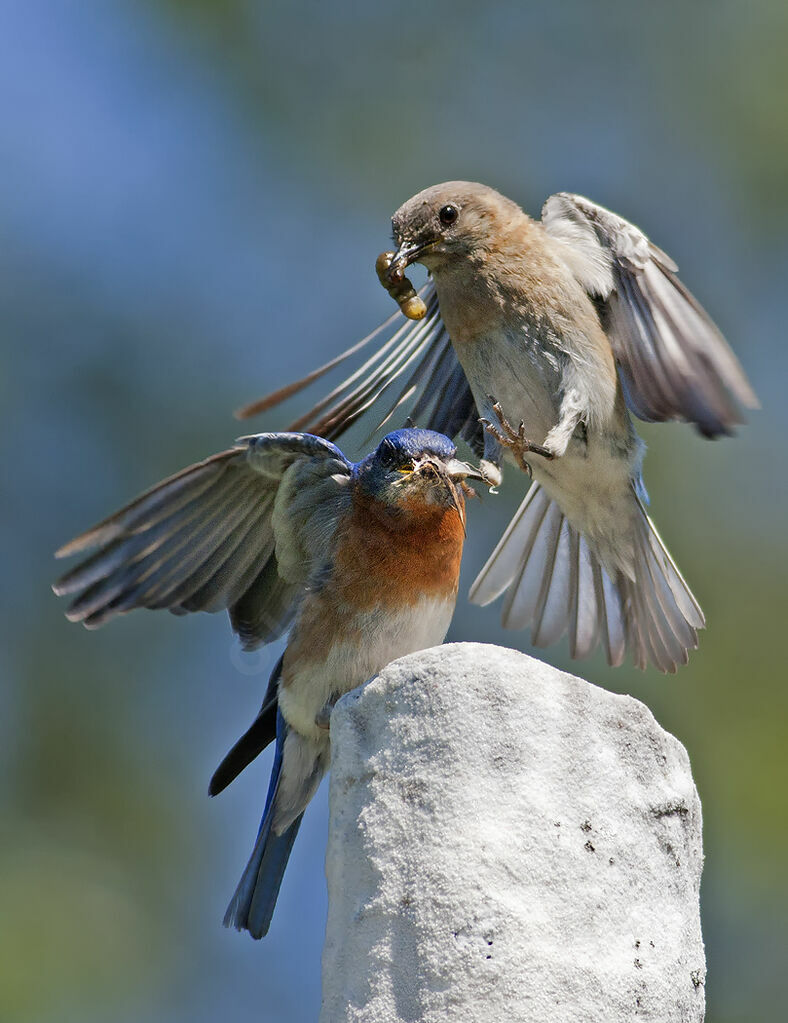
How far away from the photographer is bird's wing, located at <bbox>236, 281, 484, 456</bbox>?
670cm

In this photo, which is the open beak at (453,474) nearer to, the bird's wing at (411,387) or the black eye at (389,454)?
the black eye at (389,454)

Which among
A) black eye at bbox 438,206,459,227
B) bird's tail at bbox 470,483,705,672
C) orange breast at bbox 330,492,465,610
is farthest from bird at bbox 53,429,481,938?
bird's tail at bbox 470,483,705,672

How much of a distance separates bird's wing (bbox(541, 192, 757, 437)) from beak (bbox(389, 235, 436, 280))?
645 mm

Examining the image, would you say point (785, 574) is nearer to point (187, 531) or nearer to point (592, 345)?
point (592, 345)

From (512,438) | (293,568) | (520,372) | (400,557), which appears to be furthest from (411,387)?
(400,557)

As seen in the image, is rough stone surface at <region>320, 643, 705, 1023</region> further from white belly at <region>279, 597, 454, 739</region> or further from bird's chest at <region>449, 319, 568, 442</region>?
bird's chest at <region>449, 319, 568, 442</region>

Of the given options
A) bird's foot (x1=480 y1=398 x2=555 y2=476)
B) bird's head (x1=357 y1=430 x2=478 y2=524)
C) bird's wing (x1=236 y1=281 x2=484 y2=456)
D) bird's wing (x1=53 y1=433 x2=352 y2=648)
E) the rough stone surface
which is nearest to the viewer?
the rough stone surface

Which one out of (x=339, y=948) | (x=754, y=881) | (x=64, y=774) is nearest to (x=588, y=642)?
(x=754, y=881)

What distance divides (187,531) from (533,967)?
2666 millimetres

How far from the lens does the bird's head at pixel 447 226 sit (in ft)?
20.6

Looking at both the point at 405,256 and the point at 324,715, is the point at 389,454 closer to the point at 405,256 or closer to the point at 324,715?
the point at 324,715

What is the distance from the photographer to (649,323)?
634cm

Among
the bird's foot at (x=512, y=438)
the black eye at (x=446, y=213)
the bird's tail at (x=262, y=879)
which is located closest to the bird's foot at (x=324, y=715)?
the bird's tail at (x=262, y=879)

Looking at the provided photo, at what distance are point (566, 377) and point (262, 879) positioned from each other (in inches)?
95.0
